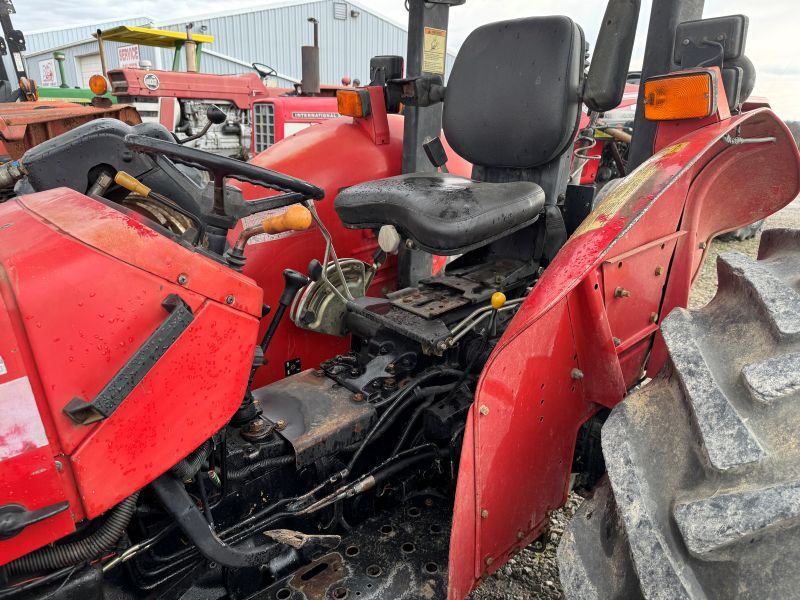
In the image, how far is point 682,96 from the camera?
1.19 metres

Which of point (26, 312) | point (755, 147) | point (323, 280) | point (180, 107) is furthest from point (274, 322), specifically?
point (180, 107)

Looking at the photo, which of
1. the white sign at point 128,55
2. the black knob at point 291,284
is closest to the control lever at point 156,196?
the black knob at point 291,284

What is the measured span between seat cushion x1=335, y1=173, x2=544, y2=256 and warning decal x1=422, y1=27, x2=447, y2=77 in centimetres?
54

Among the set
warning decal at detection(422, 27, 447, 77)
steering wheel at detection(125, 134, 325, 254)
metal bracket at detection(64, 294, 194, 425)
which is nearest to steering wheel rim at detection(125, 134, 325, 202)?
steering wheel at detection(125, 134, 325, 254)

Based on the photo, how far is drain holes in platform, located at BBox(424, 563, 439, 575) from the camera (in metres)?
1.25

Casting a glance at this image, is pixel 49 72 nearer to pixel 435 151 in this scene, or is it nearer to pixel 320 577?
pixel 435 151

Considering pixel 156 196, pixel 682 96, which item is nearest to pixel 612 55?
pixel 682 96

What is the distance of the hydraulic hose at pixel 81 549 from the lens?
2.68 feet

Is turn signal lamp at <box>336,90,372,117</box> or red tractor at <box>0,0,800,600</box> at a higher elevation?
turn signal lamp at <box>336,90,372,117</box>

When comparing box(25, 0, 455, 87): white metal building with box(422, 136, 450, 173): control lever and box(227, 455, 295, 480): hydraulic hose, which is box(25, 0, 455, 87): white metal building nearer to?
box(422, 136, 450, 173): control lever

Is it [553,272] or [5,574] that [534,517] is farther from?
[5,574]

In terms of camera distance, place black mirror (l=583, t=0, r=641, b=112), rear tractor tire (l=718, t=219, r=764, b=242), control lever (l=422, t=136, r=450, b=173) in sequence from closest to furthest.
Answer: black mirror (l=583, t=0, r=641, b=112) < control lever (l=422, t=136, r=450, b=173) < rear tractor tire (l=718, t=219, r=764, b=242)

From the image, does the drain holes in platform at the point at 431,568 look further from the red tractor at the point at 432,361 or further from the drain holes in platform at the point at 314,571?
the drain holes in platform at the point at 314,571

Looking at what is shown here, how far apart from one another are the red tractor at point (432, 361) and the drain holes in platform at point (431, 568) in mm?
11
